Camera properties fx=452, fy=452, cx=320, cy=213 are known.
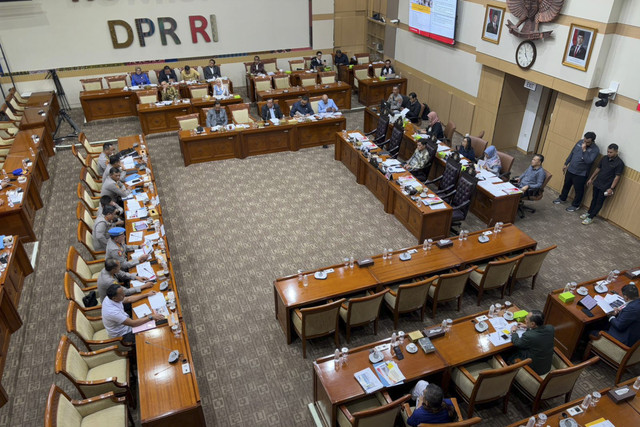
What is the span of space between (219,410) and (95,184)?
5.75 m

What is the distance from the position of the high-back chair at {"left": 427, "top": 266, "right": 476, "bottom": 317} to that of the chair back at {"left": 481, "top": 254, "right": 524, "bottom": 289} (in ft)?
0.77

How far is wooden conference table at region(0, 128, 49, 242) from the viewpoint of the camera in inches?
319

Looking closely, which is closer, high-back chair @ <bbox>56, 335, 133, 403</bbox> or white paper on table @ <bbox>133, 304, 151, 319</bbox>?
high-back chair @ <bbox>56, 335, 133, 403</bbox>

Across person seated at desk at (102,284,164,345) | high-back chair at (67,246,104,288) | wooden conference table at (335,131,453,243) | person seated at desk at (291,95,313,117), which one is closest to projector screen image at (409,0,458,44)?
person seated at desk at (291,95,313,117)

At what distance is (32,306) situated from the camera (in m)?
6.98

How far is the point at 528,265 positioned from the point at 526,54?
5.44 metres

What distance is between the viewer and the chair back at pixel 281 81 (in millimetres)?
14547

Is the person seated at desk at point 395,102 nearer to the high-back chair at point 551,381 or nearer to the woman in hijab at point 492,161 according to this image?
the woman in hijab at point 492,161

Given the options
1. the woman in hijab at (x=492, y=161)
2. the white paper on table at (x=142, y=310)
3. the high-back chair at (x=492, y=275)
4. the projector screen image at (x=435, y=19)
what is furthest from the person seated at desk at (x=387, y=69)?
the white paper on table at (x=142, y=310)

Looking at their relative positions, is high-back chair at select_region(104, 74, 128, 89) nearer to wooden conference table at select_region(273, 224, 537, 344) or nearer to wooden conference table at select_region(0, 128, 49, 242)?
wooden conference table at select_region(0, 128, 49, 242)

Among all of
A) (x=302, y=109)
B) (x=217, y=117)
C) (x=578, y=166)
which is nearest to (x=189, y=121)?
(x=217, y=117)

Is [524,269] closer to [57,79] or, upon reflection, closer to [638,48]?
[638,48]

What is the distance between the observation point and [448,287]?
6.48 metres

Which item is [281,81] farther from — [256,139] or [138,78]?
[138,78]
